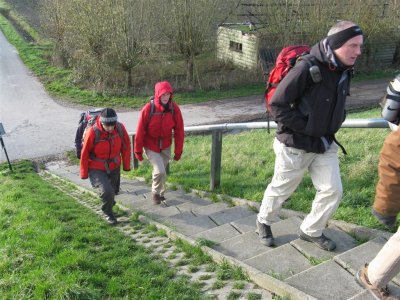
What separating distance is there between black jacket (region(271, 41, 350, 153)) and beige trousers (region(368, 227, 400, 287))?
3.60 feet

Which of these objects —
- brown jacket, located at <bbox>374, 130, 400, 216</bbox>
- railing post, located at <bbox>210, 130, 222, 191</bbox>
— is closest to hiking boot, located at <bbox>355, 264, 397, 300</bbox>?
brown jacket, located at <bbox>374, 130, 400, 216</bbox>

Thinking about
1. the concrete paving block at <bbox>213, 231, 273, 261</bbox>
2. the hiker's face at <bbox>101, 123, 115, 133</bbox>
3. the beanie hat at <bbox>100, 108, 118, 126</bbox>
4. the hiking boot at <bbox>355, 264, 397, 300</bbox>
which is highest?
the beanie hat at <bbox>100, 108, 118, 126</bbox>

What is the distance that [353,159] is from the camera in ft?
19.4

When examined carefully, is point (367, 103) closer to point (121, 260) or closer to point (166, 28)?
point (166, 28)

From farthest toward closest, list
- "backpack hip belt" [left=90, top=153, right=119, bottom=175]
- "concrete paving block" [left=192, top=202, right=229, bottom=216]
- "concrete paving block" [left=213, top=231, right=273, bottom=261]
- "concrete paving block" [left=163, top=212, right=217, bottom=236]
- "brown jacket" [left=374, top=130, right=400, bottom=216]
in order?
1. "backpack hip belt" [left=90, top=153, right=119, bottom=175]
2. "concrete paving block" [left=192, top=202, right=229, bottom=216]
3. "concrete paving block" [left=163, top=212, right=217, bottom=236]
4. "concrete paving block" [left=213, top=231, right=273, bottom=261]
5. "brown jacket" [left=374, top=130, right=400, bottom=216]

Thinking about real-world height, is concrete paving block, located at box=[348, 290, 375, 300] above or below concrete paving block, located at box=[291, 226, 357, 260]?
above

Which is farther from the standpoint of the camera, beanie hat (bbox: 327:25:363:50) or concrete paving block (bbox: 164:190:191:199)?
concrete paving block (bbox: 164:190:191:199)

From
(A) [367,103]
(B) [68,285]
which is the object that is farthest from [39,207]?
(A) [367,103]

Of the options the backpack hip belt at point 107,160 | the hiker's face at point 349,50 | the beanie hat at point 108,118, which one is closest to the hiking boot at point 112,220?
the backpack hip belt at point 107,160

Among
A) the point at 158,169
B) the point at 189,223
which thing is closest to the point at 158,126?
the point at 158,169

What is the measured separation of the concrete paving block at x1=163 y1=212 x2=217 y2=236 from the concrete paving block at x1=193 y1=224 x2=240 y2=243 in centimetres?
37

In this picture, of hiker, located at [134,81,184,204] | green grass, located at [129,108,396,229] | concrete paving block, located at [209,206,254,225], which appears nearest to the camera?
green grass, located at [129,108,396,229]

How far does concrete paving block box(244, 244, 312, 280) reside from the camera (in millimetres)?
3498

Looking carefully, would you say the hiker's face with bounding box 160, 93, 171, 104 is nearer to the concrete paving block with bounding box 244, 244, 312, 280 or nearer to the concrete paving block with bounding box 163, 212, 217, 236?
the concrete paving block with bounding box 163, 212, 217, 236
